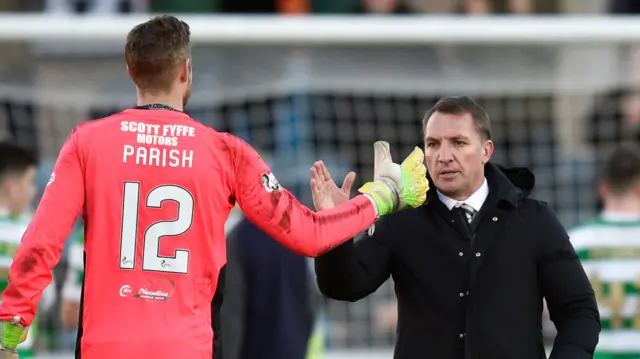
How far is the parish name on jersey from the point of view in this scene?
15.0ft

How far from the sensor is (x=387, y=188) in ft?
16.3

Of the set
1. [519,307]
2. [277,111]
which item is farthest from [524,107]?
[519,307]

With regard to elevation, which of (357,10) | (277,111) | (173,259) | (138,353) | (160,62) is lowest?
(138,353)

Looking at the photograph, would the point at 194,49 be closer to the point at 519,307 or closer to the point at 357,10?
the point at 357,10

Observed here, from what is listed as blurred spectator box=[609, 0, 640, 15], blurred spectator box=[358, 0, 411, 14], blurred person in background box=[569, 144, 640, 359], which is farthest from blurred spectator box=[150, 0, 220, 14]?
blurred person in background box=[569, 144, 640, 359]

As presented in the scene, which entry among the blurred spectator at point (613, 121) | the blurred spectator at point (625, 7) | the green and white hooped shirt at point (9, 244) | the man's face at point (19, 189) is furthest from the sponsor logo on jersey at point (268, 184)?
the blurred spectator at point (625, 7)

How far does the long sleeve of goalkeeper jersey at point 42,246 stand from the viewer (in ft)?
14.5

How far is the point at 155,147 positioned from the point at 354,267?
93cm

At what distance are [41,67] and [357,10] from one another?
8.74 ft

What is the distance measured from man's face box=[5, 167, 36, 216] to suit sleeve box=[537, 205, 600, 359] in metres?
3.51

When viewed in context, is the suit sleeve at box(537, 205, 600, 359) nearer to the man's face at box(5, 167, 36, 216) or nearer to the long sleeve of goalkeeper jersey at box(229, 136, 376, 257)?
the long sleeve of goalkeeper jersey at box(229, 136, 376, 257)

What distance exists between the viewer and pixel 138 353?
14.6ft

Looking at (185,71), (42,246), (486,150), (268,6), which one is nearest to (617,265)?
(486,150)

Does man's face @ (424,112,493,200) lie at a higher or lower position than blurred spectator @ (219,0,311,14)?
lower
